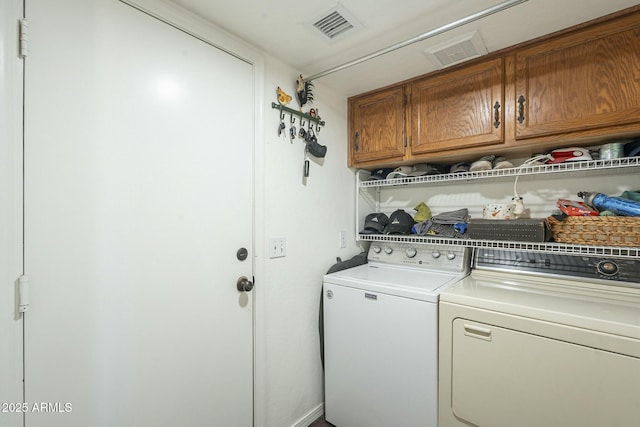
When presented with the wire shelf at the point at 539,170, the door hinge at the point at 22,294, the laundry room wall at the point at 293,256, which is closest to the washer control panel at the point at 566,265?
the wire shelf at the point at 539,170

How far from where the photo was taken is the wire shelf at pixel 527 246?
1.25 meters

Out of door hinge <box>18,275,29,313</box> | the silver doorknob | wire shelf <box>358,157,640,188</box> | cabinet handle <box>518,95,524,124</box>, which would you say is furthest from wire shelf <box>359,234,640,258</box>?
door hinge <box>18,275,29,313</box>

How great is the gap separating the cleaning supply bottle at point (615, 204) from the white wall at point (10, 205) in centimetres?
239

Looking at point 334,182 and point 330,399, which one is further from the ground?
point 334,182

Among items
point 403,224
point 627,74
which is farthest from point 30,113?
point 627,74

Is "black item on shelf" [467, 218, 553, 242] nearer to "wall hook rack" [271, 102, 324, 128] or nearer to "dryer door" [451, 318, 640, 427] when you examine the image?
"dryer door" [451, 318, 640, 427]

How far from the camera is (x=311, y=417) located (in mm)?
1794

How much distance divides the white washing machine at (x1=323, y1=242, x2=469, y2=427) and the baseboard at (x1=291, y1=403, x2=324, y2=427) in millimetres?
90

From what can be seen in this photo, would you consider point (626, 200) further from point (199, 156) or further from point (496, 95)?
point (199, 156)

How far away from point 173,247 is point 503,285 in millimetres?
1654

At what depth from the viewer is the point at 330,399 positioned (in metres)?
1.75

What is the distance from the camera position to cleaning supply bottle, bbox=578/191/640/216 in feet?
4.12

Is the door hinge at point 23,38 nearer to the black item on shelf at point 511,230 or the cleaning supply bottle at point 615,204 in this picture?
the black item on shelf at point 511,230

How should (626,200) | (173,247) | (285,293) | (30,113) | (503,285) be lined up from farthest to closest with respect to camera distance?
(285,293)
(503,285)
(626,200)
(173,247)
(30,113)
